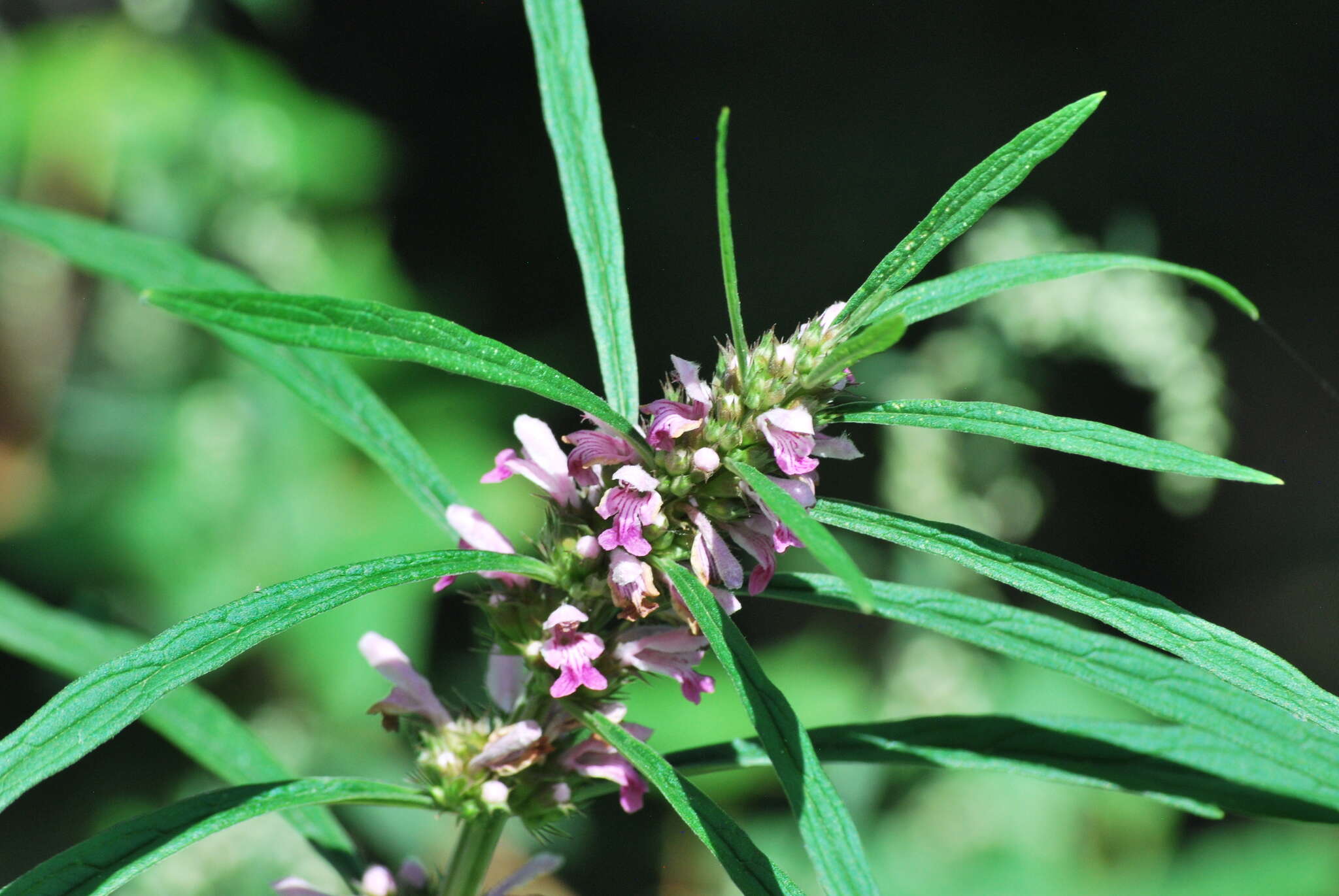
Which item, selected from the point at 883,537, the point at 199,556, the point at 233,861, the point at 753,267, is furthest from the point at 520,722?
the point at 753,267

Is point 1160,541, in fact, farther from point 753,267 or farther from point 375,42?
point 375,42

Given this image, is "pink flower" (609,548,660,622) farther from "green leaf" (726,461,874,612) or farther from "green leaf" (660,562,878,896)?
"green leaf" (726,461,874,612)

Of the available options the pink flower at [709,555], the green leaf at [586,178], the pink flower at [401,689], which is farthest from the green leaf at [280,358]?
the pink flower at [709,555]

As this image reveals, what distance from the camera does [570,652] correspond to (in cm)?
94

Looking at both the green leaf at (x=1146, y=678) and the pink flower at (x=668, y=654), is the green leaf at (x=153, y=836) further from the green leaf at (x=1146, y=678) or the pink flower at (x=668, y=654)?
the green leaf at (x=1146, y=678)

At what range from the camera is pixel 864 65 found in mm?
3885

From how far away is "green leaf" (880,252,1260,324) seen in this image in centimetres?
86

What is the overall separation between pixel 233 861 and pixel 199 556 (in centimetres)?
77

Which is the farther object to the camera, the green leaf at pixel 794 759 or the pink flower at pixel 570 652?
the pink flower at pixel 570 652

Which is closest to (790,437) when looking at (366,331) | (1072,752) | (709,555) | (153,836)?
(709,555)

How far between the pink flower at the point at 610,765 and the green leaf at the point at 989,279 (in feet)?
1.54

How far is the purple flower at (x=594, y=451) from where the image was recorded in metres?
0.90

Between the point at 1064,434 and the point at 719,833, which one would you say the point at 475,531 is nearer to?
the point at 719,833

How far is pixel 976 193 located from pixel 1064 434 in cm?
19
